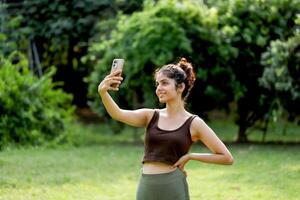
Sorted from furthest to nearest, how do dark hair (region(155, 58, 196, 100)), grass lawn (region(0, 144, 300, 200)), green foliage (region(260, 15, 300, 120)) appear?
green foliage (region(260, 15, 300, 120))
grass lawn (region(0, 144, 300, 200))
dark hair (region(155, 58, 196, 100))

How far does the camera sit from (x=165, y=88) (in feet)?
16.4

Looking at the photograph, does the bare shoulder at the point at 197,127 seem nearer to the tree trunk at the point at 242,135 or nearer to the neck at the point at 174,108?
the neck at the point at 174,108

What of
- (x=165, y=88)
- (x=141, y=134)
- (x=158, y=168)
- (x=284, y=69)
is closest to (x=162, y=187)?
(x=158, y=168)

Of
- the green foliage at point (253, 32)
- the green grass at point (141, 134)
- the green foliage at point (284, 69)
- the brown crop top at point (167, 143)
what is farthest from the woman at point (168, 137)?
the green grass at point (141, 134)

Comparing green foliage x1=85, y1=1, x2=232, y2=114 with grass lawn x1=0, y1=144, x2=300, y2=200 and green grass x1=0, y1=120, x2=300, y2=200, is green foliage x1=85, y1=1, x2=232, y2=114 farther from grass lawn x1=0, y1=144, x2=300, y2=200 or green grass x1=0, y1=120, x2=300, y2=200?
grass lawn x1=0, y1=144, x2=300, y2=200

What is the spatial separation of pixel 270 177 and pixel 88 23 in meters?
8.25

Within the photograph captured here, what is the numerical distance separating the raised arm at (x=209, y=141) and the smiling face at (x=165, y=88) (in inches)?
8.9

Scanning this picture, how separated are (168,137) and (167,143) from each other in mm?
39

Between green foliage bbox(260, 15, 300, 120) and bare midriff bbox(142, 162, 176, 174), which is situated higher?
bare midriff bbox(142, 162, 176, 174)

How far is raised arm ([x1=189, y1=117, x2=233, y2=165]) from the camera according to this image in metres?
4.96

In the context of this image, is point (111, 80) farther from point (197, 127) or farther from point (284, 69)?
point (284, 69)

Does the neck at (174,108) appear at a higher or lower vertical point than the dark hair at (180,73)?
lower

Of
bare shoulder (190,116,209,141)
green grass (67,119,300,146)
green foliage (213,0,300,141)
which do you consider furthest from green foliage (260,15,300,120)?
bare shoulder (190,116,209,141)

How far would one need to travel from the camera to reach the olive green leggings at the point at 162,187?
4.86 metres
